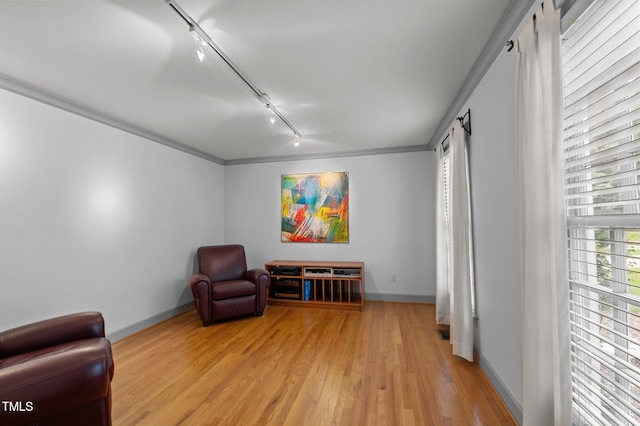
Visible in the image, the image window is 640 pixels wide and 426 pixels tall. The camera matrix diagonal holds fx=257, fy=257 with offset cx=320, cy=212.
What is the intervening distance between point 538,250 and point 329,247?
3.49 metres

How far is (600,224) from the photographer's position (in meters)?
1.06

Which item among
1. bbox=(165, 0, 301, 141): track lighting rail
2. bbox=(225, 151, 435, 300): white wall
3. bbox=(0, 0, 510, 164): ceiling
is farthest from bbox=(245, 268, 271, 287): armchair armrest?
bbox=(165, 0, 301, 141): track lighting rail

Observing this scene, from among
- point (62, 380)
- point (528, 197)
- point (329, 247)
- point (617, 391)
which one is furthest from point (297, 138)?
point (617, 391)

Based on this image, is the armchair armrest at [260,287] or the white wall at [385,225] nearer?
the armchair armrest at [260,287]

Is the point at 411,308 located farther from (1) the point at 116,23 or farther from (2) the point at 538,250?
(1) the point at 116,23

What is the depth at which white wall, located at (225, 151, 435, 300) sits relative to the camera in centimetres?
427

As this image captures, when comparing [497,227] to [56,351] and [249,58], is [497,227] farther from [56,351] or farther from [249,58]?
[56,351]

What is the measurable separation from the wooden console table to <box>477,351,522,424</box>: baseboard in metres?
1.96

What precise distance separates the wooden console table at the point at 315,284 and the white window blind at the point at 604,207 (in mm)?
2926

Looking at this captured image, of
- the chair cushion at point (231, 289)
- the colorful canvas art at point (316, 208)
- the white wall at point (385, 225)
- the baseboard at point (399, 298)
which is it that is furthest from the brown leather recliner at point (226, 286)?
the baseboard at point (399, 298)

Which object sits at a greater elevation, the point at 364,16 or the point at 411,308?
the point at 364,16

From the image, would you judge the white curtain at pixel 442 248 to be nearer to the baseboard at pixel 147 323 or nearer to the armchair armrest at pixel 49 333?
the armchair armrest at pixel 49 333

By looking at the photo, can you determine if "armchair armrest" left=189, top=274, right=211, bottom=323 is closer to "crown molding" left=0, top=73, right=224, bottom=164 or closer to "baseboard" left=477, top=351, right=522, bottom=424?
"crown molding" left=0, top=73, right=224, bottom=164

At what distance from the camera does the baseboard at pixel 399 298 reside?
13.8 ft
